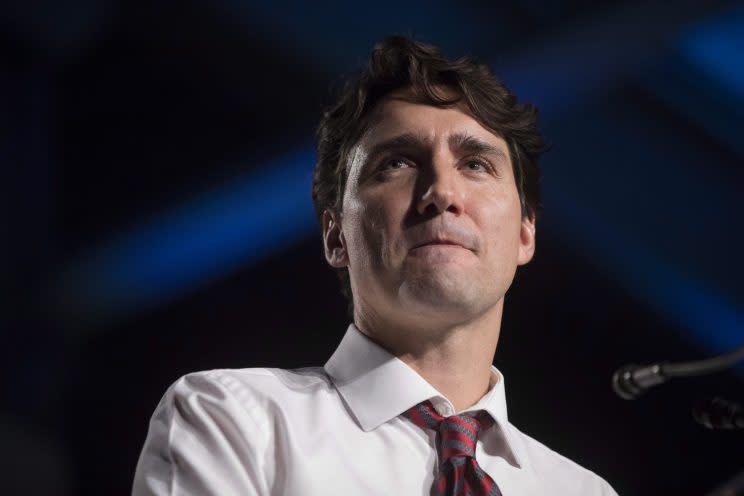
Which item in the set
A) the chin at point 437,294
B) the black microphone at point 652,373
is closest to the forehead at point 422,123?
the chin at point 437,294

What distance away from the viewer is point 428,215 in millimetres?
1626

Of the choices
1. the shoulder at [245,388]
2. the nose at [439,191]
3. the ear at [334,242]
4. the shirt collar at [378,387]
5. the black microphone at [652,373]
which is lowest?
the black microphone at [652,373]

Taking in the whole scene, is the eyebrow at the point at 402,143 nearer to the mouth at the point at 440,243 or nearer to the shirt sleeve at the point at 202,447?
the mouth at the point at 440,243

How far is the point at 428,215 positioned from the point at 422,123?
0.86 feet

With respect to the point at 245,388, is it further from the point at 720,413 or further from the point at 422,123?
the point at 720,413

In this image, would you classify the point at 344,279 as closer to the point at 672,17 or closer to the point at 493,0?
the point at 493,0

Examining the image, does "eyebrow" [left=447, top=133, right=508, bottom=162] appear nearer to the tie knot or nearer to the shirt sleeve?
the tie knot

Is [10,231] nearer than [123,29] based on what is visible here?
Yes

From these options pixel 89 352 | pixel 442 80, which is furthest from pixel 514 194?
pixel 89 352

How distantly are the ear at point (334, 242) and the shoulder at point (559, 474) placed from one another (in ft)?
1.77

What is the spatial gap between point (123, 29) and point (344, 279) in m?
1.05

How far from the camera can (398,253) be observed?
5.35 ft

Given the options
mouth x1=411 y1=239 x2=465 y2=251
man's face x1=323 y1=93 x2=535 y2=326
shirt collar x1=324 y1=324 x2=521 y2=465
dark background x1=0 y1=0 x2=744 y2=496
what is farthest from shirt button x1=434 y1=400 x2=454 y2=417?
dark background x1=0 y1=0 x2=744 y2=496

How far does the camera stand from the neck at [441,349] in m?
1.72
